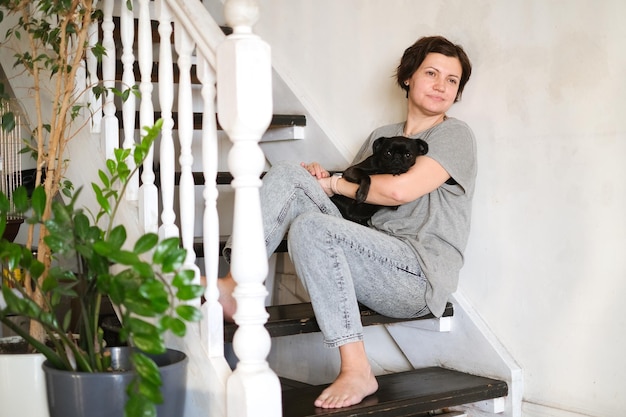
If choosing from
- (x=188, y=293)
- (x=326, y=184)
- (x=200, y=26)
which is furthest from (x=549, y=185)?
(x=188, y=293)

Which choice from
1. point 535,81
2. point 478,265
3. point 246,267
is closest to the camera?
point 246,267

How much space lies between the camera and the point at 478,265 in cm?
248

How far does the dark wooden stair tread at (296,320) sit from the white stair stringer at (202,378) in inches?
3.9

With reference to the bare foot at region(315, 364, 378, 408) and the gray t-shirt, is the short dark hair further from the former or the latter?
the bare foot at region(315, 364, 378, 408)

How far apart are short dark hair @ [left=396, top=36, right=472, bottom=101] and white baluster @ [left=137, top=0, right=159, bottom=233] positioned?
2.61 feet

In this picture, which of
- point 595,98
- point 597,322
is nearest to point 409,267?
point 597,322

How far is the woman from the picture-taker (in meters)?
2.14

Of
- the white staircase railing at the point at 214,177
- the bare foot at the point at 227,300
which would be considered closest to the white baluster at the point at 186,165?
the white staircase railing at the point at 214,177

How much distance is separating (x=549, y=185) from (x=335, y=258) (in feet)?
2.08

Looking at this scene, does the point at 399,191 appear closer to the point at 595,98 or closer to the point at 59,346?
the point at 595,98

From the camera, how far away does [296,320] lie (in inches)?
87.3

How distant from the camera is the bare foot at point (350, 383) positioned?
6.66 feet

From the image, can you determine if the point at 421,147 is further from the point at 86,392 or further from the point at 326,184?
the point at 86,392

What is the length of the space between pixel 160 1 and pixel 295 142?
107 centimetres
